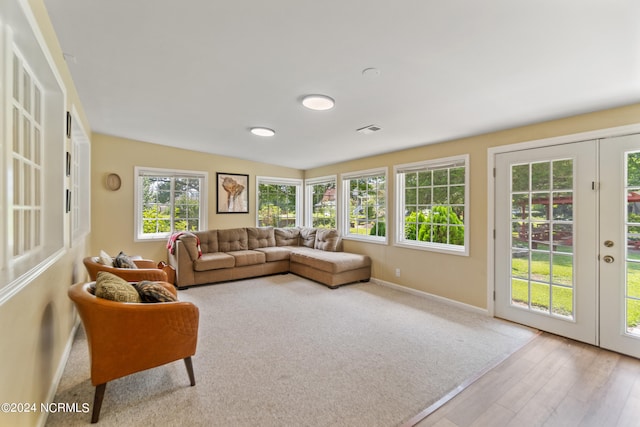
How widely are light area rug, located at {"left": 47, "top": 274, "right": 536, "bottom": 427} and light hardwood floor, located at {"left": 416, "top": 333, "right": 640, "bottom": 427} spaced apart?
126 mm

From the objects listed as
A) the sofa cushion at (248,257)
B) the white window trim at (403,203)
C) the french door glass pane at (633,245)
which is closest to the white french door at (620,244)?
the french door glass pane at (633,245)

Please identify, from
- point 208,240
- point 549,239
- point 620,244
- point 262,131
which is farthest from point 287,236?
point 620,244

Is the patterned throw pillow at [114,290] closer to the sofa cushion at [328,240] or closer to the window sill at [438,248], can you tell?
the window sill at [438,248]

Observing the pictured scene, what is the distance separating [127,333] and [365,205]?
14.0 feet

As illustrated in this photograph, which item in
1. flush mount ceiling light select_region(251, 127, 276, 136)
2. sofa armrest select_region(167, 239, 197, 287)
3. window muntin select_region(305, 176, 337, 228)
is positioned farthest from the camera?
window muntin select_region(305, 176, 337, 228)

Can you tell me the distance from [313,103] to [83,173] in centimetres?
370

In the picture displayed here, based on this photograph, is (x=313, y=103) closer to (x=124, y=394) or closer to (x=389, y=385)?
(x=389, y=385)

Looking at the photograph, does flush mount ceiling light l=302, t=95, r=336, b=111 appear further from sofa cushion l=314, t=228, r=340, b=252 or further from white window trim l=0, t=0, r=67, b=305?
sofa cushion l=314, t=228, r=340, b=252

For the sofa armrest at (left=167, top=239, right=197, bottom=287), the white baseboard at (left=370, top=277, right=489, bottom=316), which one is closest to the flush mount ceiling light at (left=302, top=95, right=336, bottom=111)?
the white baseboard at (left=370, top=277, right=489, bottom=316)

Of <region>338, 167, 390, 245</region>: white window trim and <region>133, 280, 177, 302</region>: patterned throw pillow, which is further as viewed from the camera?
<region>338, 167, 390, 245</region>: white window trim

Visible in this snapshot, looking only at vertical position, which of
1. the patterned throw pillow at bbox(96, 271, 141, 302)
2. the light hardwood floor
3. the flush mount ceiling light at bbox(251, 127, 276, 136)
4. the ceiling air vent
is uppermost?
the flush mount ceiling light at bbox(251, 127, 276, 136)

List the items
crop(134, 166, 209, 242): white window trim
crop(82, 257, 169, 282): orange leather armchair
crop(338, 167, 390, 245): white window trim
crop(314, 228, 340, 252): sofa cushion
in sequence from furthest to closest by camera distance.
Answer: crop(314, 228, 340, 252): sofa cushion → crop(134, 166, 209, 242): white window trim → crop(338, 167, 390, 245): white window trim → crop(82, 257, 169, 282): orange leather armchair

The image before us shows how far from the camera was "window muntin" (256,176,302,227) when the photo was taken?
6.43m

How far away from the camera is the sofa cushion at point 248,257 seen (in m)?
5.00
